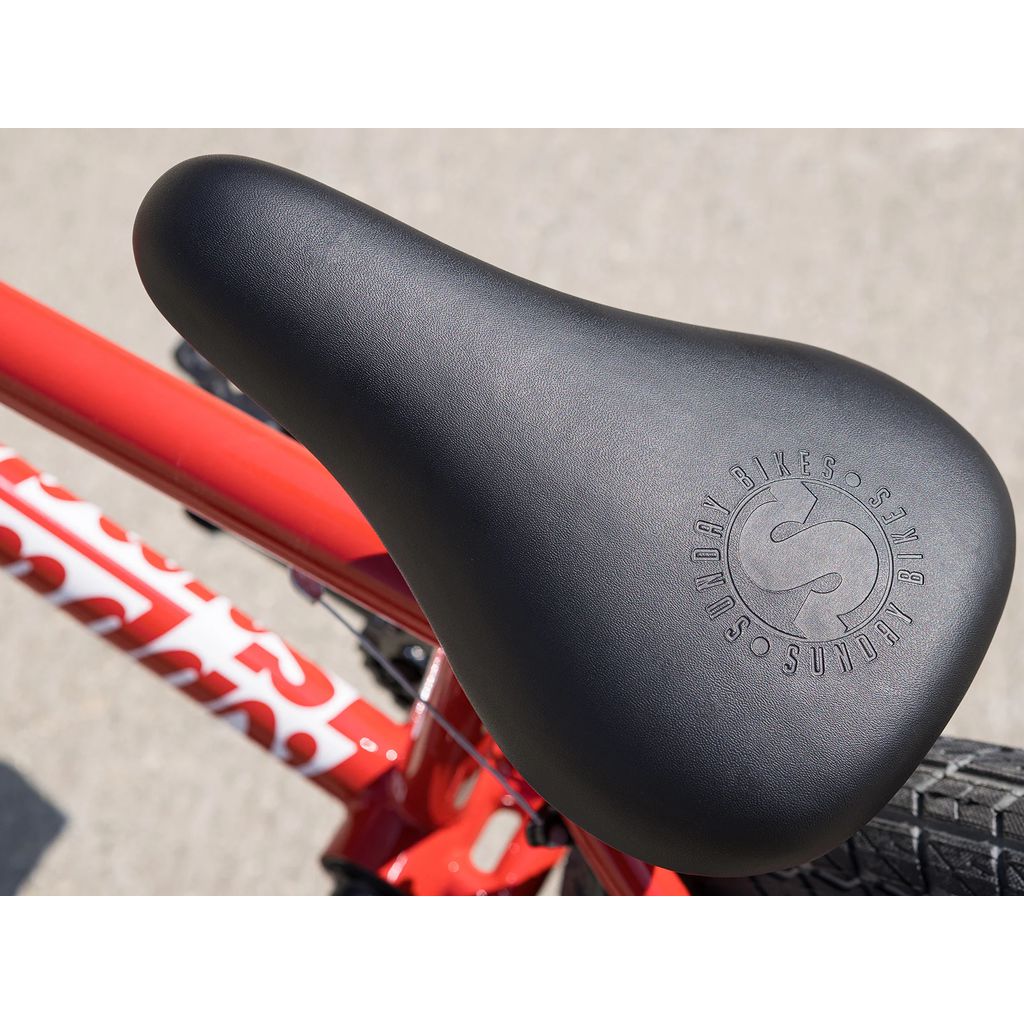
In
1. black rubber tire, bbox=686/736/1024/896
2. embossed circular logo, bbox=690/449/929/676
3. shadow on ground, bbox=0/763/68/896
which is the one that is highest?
embossed circular logo, bbox=690/449/929/676

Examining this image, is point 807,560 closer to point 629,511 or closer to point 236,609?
point 629,511

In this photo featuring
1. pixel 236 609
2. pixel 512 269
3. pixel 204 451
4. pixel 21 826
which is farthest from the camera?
pixel 512 269

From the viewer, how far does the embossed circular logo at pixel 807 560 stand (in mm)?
490

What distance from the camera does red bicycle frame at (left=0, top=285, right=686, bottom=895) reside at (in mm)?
680

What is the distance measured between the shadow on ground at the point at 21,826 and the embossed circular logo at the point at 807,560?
1162 mm

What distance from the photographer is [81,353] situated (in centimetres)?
69

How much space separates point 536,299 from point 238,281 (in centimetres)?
16

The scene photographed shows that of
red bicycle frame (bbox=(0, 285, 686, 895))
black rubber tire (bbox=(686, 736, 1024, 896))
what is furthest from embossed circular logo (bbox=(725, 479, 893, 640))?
black rubber tire (bbox=(686, 736, 1024, 896))

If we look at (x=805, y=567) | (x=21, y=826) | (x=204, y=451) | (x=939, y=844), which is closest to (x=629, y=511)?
(x=805, y=567)

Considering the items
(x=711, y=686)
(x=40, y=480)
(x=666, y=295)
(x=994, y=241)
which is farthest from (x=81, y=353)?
(x=994, y=241)

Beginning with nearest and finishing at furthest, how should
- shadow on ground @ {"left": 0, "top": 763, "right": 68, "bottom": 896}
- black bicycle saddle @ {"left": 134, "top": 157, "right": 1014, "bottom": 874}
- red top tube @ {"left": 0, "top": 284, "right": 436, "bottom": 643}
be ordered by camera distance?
black bicycle saddle @ {"left": 134, "top": 157, "right": 1014, "bottom": 874} → red top tube @ {"left": 0, "top": 284, "right": 436, "bottom": 643} → shadow on ground @ {"left": 0, "top": 763, "right": 68, "bottom": 896}

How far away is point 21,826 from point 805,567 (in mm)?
1220

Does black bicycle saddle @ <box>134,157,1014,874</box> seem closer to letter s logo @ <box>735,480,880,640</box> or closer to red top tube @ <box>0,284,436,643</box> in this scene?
letter s logo @ <box>735,480,880,640</box>

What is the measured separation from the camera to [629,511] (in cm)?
51
